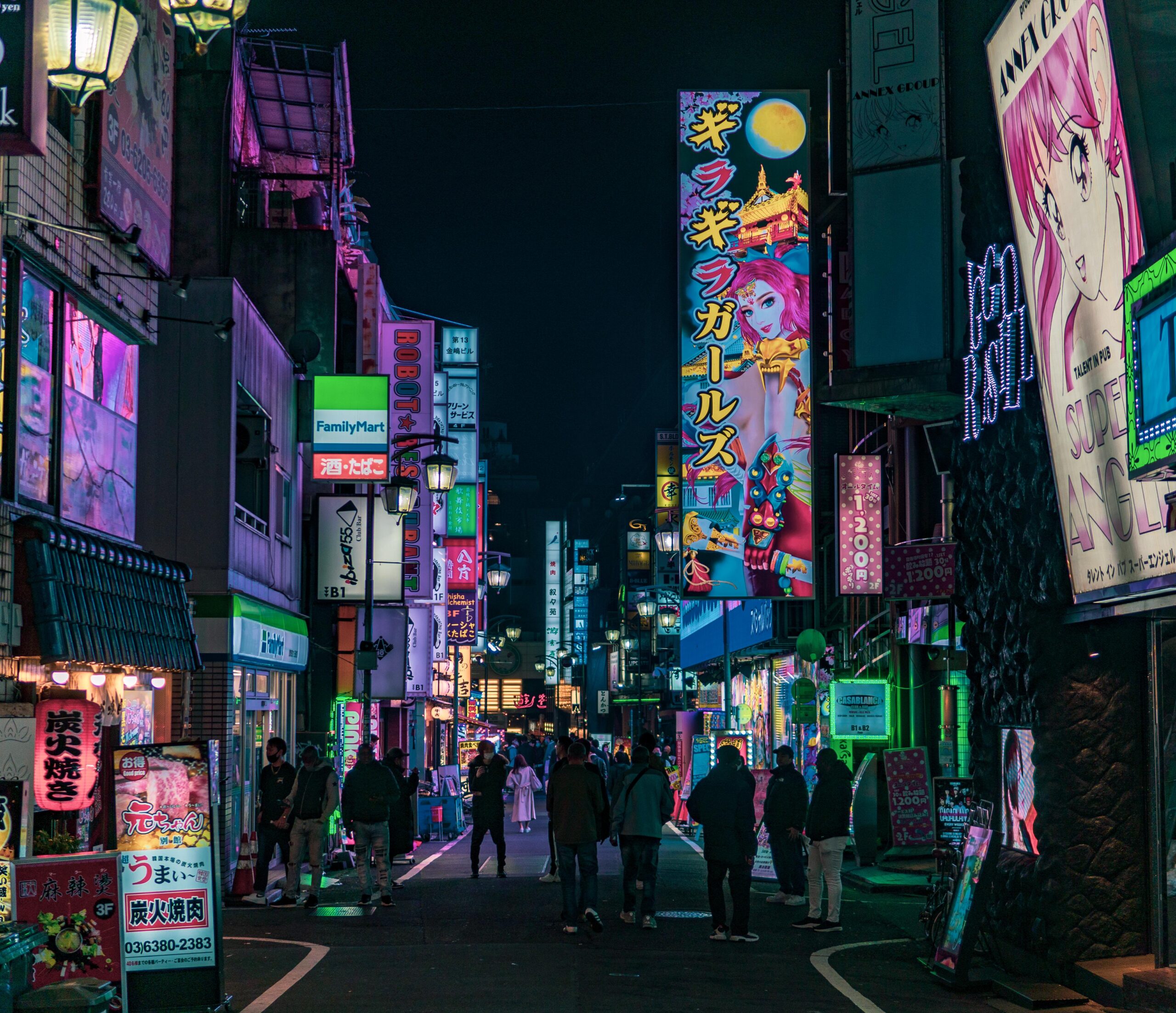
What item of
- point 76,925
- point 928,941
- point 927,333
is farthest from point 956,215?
point 76,925

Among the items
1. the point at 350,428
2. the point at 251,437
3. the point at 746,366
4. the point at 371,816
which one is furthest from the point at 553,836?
the point at 746,366

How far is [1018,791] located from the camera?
13.1 meters

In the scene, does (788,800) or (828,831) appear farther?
(788,800)

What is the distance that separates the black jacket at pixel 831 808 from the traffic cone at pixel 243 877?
23.8 ft

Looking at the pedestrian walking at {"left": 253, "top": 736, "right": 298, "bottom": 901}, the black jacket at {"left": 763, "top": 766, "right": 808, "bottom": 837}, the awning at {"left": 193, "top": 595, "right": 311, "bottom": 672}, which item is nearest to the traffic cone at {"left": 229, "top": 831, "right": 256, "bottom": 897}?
the pedestrian walking at {"left": 253, "top": 736, "right": 298, "bottom": 901}

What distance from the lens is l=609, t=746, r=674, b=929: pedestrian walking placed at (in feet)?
53.1

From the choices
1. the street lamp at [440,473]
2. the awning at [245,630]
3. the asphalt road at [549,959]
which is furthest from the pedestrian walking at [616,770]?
the asphalt road at [549,959]

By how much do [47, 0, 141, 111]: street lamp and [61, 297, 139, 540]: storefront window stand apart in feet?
15.7

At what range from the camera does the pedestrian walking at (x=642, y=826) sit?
16172mm

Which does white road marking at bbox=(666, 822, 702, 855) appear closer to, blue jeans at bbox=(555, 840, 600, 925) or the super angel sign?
the super angel sign

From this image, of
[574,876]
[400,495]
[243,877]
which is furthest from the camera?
[400,495]

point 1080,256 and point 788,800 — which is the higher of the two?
point 1080,256

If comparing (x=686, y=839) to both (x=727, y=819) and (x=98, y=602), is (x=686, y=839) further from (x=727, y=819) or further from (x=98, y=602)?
(x=98, y=602)

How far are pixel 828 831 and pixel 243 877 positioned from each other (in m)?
7.47
